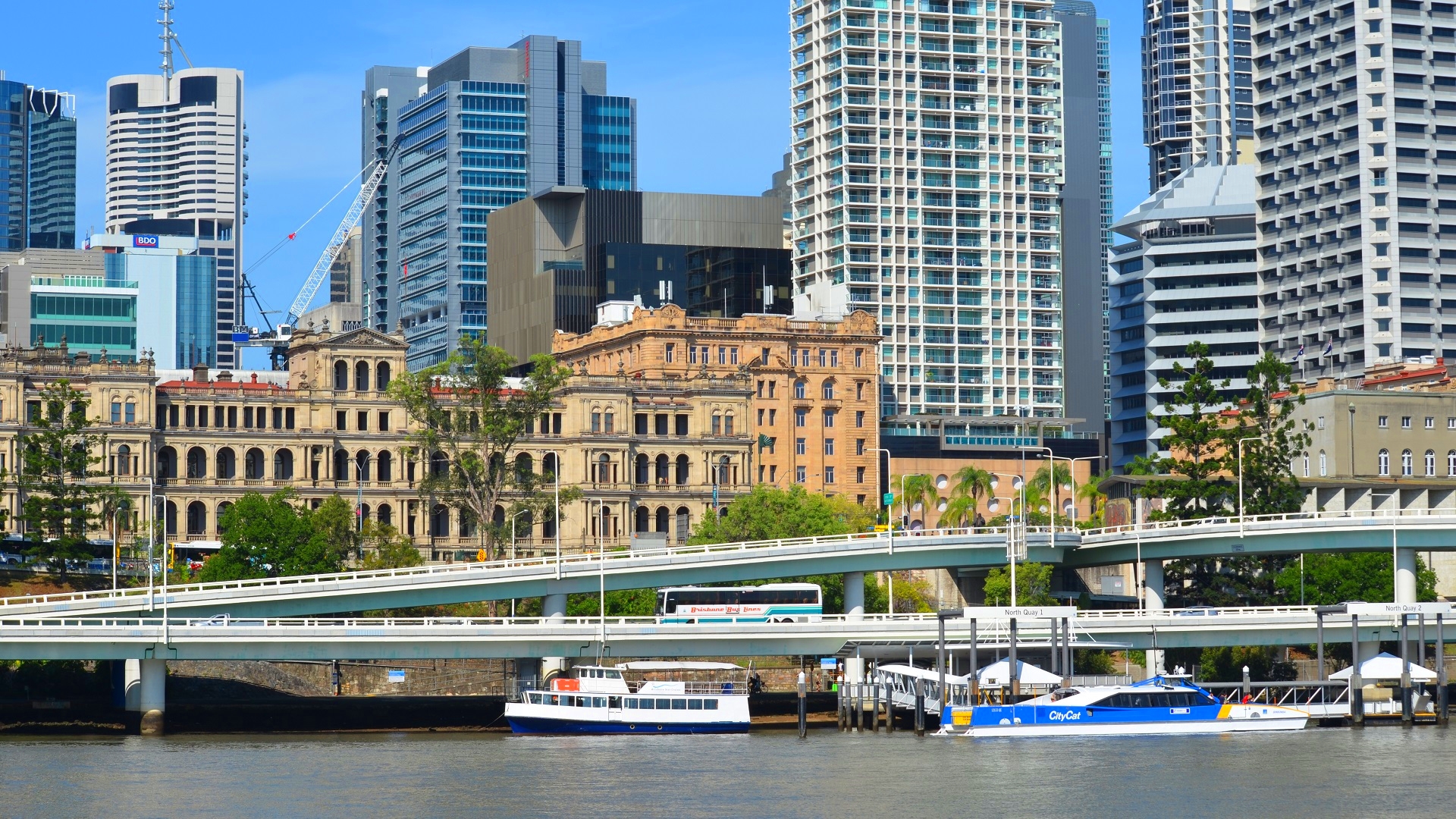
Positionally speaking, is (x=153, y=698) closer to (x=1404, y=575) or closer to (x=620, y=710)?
(x=620, y=710)

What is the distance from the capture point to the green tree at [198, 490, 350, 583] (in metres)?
174

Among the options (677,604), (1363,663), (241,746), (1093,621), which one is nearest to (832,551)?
(677,604)

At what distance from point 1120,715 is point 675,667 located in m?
32.9

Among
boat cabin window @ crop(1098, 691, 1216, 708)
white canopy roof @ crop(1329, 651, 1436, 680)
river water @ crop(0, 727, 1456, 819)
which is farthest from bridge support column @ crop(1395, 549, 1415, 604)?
boat cabin window @ crop(1098, 691, 1216, 708)

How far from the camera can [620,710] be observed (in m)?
136

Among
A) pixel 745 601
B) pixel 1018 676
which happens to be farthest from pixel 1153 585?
pixel 1018 676

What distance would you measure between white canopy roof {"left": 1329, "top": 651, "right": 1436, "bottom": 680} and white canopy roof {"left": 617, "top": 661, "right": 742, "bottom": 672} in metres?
38.9

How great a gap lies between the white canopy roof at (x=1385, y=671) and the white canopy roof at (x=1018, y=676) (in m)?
18.3

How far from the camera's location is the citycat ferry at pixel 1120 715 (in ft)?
425

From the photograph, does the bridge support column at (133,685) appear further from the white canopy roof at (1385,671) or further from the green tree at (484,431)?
the white canopy roof at (1385,671)

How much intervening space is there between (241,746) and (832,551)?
5003 centimetres

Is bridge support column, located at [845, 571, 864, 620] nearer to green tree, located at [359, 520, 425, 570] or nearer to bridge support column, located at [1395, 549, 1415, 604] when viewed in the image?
bridge support column, located at [1395, 549, 1415, 604]

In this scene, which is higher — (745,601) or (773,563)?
(773,563)

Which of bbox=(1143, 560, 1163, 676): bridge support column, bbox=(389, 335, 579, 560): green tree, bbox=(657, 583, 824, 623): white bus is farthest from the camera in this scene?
bbox=(389, 335, 579, 560): green tree
